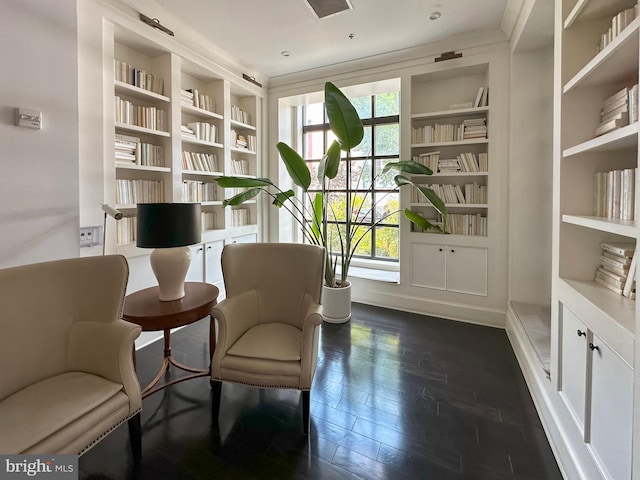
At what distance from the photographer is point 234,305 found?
76.9 inches

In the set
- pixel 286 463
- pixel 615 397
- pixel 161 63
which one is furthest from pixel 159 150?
pixel 615 397

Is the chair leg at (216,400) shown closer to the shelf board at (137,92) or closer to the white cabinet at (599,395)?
the white cabinet at (599,395)

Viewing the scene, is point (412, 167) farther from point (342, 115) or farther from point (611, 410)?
point (611, 410)

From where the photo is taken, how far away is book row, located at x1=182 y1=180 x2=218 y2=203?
336 cm

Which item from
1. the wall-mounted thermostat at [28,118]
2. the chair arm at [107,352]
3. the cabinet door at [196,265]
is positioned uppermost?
the wall-mounted thermostat at [28,118]

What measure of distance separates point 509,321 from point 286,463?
256 centimetres

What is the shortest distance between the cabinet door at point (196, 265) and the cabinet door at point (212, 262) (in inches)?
1.9

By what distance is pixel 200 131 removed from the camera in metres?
3.47

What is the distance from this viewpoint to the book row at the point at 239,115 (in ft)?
13.0

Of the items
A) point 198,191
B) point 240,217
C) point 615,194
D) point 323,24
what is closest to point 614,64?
point 615,194

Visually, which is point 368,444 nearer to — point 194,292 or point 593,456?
point 593,456

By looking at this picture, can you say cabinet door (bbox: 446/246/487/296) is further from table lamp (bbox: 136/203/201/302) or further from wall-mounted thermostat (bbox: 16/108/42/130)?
wall-mounted thermostat (bbox: 16/108/42/130)

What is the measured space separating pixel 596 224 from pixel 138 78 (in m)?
3.52

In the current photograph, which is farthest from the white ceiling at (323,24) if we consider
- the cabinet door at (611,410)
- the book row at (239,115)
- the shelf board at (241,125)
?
the cabinet door at (611,410)
